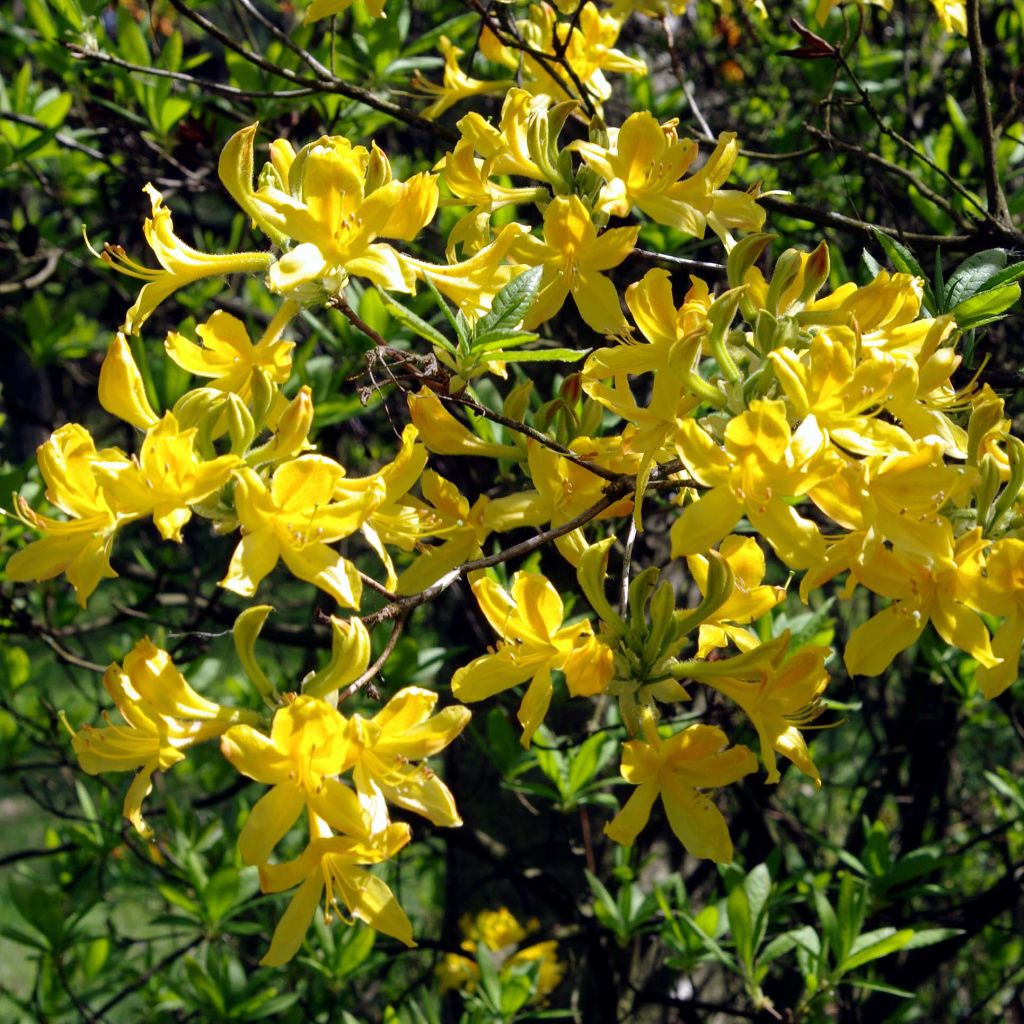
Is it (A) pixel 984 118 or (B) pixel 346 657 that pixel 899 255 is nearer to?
(A) pixel 984 118

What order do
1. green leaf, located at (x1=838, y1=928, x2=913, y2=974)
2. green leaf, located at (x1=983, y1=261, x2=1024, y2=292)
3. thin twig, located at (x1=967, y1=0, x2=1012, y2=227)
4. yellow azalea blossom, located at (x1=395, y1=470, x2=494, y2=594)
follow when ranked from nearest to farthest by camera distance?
green leaf, located at (x1=983, y1=261, x2=1024, y2=292), yellow azalea blossom, located at (x1=395, y1=470, x2=494, y2=594), thin twig, located at (x1=967, y1=0, x2=1012, y2=227), green leaf, located at (x1=838, y1=928, x2=913, y2=974)

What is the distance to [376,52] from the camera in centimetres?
239

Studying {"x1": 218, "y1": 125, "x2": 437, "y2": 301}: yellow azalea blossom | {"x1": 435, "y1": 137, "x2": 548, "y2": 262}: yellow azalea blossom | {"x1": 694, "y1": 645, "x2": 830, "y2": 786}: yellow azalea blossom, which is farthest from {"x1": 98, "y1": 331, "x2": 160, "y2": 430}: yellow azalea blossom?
{"x1": 694, "y1": 645, "x2": 830, "y2": 786}: yellow azalea blossom

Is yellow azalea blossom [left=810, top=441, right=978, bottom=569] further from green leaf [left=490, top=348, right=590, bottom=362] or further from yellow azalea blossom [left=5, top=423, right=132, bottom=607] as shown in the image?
yellow azalea blossom [left=5, top=423, right=132, bottom=607]

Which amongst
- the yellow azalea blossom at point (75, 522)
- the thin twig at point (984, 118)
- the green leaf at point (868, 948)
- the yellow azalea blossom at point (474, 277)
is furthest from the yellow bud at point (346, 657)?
the green leaf at point (868, 948)

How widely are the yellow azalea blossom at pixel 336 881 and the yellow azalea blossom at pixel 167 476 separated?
0.30m

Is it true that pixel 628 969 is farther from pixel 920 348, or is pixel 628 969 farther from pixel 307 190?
pixel 307 190

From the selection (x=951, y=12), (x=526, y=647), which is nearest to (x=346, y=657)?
(x=526, y=647)

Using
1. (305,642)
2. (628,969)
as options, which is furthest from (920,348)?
(628,969)

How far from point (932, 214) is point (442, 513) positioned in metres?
1.14

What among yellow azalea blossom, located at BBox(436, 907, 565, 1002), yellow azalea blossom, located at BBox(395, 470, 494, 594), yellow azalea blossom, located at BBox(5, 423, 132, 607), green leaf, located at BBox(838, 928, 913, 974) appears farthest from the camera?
yellow azalea blossom, located at BBox(436, 907, 565, 1002)

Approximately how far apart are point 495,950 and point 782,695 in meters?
1.83

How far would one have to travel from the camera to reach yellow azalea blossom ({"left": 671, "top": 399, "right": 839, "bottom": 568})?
0.98m

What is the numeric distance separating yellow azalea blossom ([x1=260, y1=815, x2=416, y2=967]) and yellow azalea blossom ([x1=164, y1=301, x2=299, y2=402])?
45 cm
